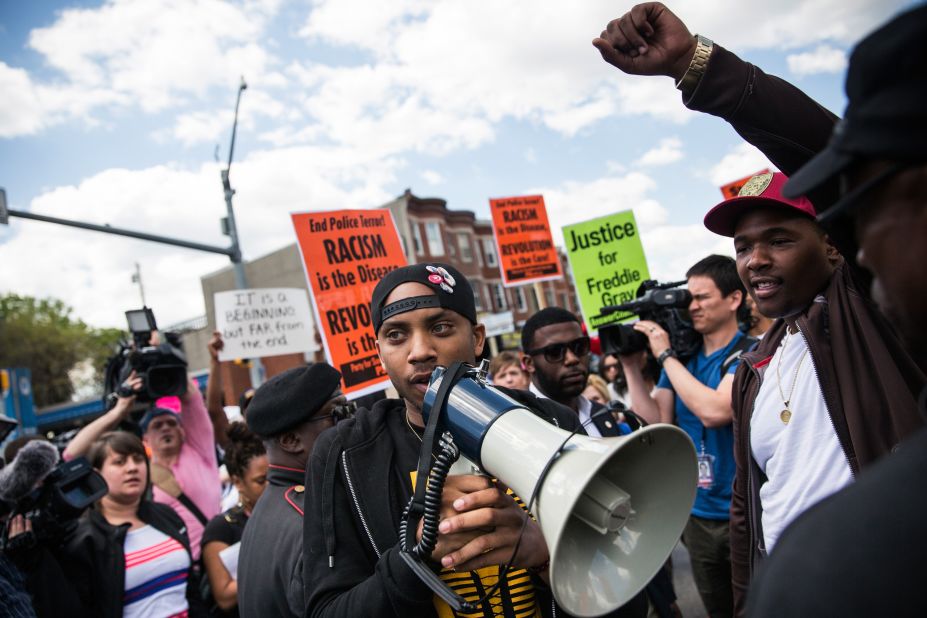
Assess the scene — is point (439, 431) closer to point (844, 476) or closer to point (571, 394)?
point (844, 476)

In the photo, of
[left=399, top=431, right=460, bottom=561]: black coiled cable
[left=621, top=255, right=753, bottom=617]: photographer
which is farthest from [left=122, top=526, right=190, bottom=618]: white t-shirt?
[left=621, top=255, right=753, bottom=617]: photographer

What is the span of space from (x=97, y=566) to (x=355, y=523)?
2218 mm

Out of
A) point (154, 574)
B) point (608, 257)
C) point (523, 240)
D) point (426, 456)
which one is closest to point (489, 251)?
point (523, 240)

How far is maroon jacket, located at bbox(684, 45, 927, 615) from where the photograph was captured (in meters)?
1.50

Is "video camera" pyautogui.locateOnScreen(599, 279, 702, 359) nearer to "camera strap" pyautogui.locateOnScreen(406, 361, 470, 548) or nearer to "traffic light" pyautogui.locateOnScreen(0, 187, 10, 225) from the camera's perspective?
"camera strap" pyautogui.locateOnScreen(406, 361, 470, 548)

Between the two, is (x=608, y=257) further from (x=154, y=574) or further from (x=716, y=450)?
(x=154, y=574)

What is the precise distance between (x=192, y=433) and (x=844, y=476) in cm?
417

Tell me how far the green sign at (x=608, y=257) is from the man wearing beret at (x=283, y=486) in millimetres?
4135

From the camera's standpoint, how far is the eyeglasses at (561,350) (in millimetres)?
3604

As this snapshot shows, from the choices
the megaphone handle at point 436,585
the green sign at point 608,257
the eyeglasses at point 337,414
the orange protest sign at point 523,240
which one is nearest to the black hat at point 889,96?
the megaphone handle at point 436,585

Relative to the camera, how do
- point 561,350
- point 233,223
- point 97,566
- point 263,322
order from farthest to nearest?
1. point 233,223
2. point 263,322
3. point 561,350
4. point 97,566

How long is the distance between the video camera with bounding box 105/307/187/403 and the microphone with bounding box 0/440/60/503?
1314mm

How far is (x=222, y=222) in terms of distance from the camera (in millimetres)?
11484

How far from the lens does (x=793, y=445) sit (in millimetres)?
1886
